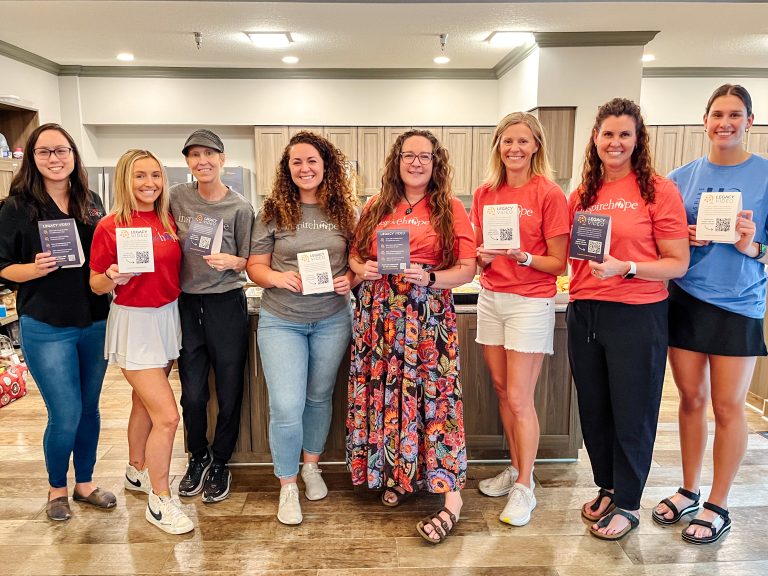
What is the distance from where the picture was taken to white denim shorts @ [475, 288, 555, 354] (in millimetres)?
2135

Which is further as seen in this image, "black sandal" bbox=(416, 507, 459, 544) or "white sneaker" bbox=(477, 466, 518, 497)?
"white sneaker" bbox=(477, 466, 518, 497)

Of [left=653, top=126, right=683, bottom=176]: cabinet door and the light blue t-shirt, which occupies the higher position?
[left=653, top=126, right=683, bottom=176]: cabinet door

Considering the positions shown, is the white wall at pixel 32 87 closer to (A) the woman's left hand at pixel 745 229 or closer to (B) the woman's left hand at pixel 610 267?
(B) the woman's left hand at pixel 610 267

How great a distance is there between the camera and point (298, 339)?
224 centimetres

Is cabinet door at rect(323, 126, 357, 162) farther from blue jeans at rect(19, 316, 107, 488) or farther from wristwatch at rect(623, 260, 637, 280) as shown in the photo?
wristwatch at rect(623, 260, 637, 280)

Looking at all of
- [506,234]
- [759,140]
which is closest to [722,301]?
[506,234]

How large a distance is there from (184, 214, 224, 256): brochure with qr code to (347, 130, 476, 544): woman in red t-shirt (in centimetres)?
52

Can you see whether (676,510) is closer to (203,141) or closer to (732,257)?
(732,257)

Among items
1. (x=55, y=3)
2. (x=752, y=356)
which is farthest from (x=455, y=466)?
(x=55, y=3)

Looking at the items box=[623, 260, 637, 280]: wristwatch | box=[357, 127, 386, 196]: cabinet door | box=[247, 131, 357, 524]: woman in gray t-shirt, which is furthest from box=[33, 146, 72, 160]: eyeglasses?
box=[357, 127, 386, 196]: cabinet door

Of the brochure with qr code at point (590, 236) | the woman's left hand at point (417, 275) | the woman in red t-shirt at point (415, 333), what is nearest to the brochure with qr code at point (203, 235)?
the woman in red t-shirt at point (415, 333)

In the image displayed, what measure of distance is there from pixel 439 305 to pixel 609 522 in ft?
Result: 3.49

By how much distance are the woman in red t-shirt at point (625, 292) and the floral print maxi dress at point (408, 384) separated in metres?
0.51

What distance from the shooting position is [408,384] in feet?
7.07
